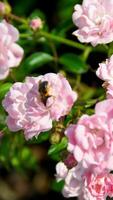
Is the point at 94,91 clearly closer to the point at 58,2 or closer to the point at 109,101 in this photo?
the point at 58,2

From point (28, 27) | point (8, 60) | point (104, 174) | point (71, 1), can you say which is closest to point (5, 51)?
point (8, 60)

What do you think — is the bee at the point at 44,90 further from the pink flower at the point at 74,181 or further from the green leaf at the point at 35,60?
the green leaf at the point at 35,60

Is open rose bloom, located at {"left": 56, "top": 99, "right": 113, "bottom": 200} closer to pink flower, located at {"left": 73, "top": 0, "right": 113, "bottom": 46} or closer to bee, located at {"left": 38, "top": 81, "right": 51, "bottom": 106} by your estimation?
bee, located at {"left": 38, "top": 81, "right": 51, "bottom": 106}

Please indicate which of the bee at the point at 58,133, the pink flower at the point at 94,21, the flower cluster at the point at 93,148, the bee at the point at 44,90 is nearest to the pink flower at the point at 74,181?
the flower cluster at the point at 93,148

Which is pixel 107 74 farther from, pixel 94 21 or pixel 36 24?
pixel 36 24

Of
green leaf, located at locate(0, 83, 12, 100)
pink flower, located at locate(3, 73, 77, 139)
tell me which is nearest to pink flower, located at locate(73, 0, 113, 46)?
pink flower, located at locate(3, 73, 77, 139)
